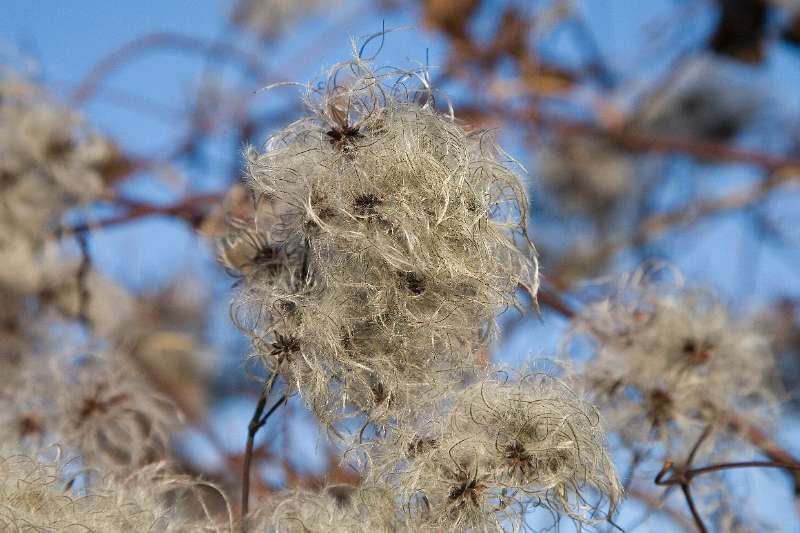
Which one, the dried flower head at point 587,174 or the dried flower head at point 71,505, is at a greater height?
the dried flower head at point 587,174

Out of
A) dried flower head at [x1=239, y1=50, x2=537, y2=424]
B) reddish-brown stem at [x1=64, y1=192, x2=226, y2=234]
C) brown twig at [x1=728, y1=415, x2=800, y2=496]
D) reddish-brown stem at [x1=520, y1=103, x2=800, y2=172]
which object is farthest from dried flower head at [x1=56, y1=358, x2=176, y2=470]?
reddish-brown stem at [x1=520, y1=103, x2=800, y2=172]

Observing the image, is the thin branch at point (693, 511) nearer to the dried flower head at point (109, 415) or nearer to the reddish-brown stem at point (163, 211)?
the dried flower head at point (109, 415)

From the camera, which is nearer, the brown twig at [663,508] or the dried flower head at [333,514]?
the dried flower head at [333,514]

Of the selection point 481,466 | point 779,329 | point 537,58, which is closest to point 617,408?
point 481,466

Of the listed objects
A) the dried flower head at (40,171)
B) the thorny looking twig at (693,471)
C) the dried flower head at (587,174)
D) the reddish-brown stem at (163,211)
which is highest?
the dried flower head at (587,174)

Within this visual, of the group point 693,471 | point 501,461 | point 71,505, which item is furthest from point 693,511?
point 71,505

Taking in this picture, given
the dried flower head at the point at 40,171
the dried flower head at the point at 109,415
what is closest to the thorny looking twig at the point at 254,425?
the dried flower head at the point at 109,415

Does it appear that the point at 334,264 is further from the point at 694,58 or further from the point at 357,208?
the point at 694,58
